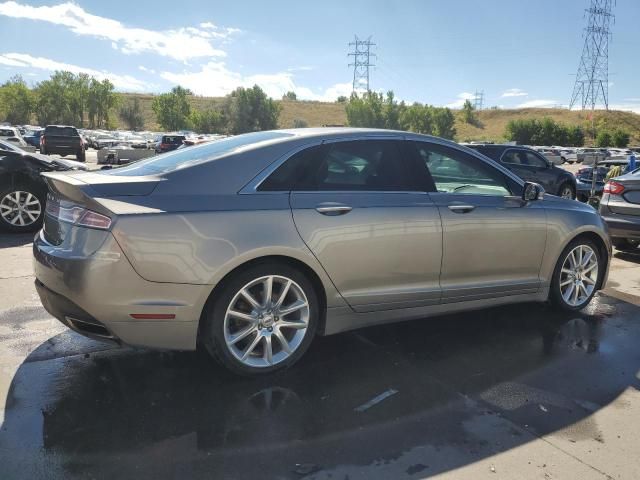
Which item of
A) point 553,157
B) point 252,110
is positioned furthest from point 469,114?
point 553,157

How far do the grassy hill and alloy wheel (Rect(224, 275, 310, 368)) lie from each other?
11434 centimetres

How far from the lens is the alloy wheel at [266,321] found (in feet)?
11.5

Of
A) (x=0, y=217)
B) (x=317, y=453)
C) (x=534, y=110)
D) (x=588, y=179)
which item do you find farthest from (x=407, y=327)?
(x=534, y=110)

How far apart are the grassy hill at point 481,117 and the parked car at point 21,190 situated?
10919 cm

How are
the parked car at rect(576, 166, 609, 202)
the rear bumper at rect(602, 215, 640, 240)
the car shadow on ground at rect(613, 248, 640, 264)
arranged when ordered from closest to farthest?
the rear bumper at rect(602, 215, 640, 240) < the car shadow on ground at rect(613, 248, 640, 264) < the parked car at rect(576, 166, 609, 202)

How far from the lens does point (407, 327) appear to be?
4.79 meters

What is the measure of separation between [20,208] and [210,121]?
9242 centimetres

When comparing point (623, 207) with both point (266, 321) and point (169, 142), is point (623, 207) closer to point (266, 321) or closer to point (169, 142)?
point (266, 321)

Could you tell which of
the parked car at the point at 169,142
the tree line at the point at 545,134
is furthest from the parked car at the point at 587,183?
the tree line at the point at 545,134

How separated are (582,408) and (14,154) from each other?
822cm

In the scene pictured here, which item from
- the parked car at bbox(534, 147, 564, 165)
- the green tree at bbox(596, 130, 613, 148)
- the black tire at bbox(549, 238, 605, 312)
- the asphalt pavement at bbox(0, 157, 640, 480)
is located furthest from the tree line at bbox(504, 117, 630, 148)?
the asphalt pavement at bbox(0, 157, 640, 480)

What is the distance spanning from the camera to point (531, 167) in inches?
588

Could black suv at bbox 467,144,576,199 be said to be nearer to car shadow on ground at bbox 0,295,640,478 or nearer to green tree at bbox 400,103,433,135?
car shadow on ground at bbox 0,295,640,478

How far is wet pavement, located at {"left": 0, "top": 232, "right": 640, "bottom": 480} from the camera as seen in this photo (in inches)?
108
